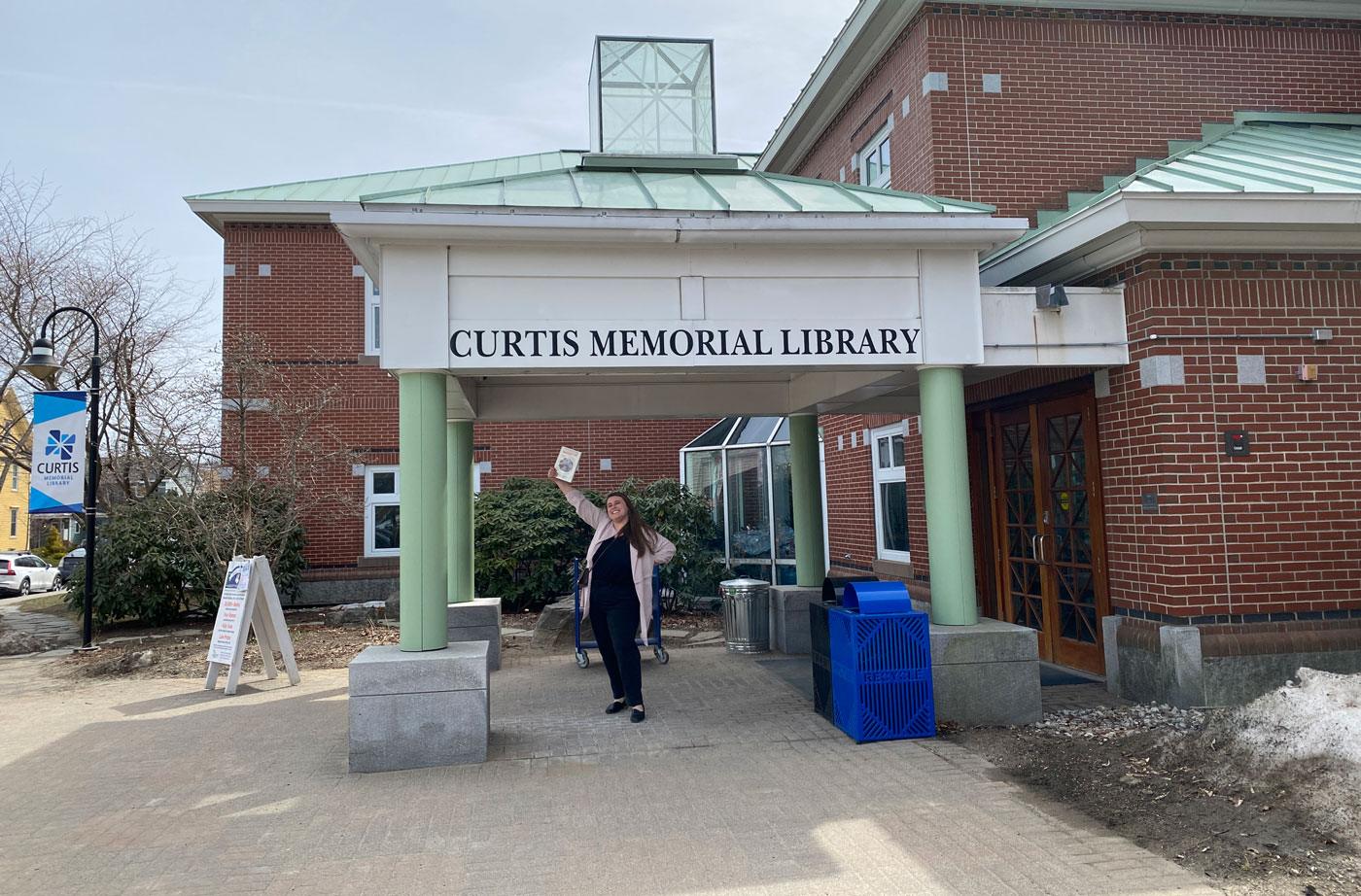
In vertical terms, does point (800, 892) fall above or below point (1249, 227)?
below

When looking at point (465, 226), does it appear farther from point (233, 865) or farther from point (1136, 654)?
point (1136, 654)

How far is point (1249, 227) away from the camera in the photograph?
21.6 ft

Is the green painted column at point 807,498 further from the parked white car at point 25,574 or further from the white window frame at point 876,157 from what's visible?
the parked white car at point 25,574

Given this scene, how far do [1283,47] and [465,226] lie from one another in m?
10.1

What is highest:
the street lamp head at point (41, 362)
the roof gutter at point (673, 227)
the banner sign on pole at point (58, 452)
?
the street lamp head at point (41, 362)

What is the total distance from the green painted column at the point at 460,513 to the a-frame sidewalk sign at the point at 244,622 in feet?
5.74

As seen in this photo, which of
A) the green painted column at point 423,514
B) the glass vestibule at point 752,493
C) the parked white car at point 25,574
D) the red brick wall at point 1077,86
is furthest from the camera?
the parked white car at point 25,574

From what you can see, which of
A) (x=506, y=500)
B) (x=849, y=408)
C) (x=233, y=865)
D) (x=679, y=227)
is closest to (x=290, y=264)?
(x=506, y=500)

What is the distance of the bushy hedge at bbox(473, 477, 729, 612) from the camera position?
13.9m

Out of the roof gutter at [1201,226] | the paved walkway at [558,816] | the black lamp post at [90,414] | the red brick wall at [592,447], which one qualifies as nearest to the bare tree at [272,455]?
the black lamp post at [90,414]

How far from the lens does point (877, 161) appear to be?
11.6 metres

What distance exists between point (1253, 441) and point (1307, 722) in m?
2.76

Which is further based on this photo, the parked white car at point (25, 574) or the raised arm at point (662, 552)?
the parked white car at point (25, 574)

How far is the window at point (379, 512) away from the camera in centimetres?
1642
